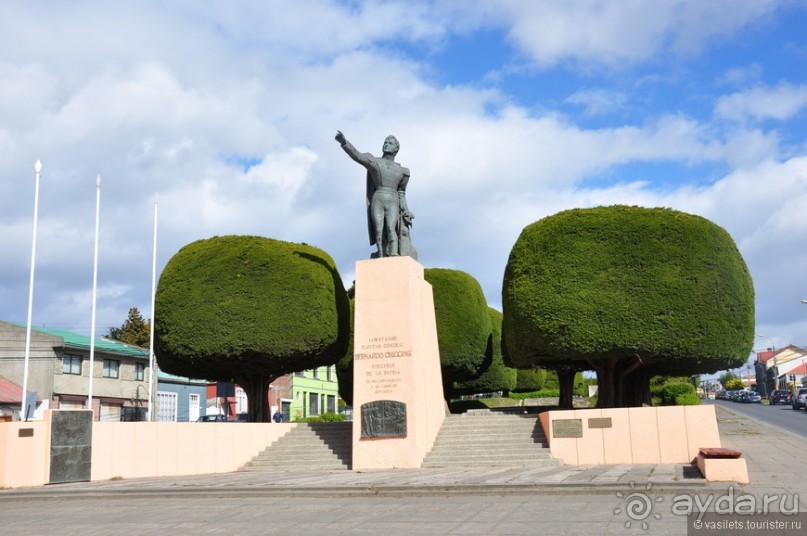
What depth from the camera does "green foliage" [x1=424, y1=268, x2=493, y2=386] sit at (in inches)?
1216

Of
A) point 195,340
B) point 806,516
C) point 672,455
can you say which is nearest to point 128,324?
point 195,340

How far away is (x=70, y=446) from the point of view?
680 inches

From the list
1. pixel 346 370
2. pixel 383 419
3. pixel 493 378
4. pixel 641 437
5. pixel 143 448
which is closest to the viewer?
pixel 641 437

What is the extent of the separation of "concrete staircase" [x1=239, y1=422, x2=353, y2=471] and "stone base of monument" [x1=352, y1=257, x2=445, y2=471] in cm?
125

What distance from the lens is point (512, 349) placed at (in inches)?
889

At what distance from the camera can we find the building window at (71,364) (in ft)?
129

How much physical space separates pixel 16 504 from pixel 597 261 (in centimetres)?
1445

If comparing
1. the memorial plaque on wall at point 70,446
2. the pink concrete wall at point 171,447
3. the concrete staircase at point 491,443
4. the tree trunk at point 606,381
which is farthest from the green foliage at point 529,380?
the memorial plaque on wall at point 70,446

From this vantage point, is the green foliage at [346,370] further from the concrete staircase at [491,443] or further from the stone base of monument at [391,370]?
the stone base of monument at [391,370]

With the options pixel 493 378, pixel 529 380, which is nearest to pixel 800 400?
pixel 529 380

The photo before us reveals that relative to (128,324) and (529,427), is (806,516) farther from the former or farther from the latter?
(128,324)

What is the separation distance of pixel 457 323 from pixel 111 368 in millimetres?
21420

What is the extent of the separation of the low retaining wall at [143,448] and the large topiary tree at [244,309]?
99.2 inches

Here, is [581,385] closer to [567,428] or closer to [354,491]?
[567,428]
